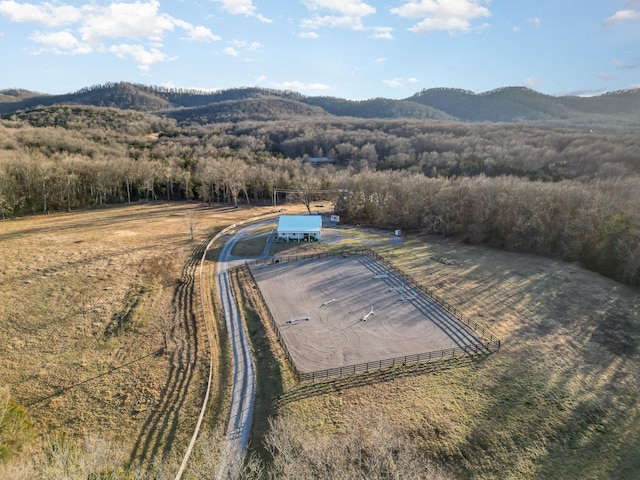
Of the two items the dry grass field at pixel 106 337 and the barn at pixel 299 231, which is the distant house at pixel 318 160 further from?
the dry grass field at pixel 106 337

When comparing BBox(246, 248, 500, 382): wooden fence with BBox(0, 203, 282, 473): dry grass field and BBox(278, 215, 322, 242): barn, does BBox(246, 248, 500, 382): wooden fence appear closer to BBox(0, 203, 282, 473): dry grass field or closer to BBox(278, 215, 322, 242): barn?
BBox(0, 203, 282, 473): dry grass field

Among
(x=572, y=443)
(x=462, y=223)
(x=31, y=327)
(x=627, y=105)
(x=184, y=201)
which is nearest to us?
(x=572, y=443)

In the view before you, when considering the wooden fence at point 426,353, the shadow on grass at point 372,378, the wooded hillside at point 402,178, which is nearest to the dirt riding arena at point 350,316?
the wooden fence at point 426,353

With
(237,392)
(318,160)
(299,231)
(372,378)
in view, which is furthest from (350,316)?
(318,160)

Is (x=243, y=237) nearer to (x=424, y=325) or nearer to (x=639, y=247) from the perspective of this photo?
(x=424, y=325)

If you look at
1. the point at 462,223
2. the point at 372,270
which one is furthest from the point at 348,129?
the point at 372,270

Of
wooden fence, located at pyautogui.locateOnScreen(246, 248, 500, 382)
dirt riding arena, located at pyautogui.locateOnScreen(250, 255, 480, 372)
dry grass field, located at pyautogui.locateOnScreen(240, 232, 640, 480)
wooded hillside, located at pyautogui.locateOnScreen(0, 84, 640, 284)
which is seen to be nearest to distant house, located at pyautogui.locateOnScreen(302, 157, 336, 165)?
wooded hillside, located at pyautogui.locateOnScreen(0, 84, 640, 284)
